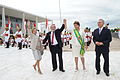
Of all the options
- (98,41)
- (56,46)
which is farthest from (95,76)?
(56,46)

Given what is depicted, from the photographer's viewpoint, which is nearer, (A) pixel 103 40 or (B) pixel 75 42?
(A) pixel 103 40

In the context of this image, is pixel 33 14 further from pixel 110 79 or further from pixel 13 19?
pixel 110 79

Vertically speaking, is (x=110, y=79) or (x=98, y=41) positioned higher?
(x=98, y=41)

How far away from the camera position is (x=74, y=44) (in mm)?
5586

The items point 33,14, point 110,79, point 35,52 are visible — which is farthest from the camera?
point 33,14

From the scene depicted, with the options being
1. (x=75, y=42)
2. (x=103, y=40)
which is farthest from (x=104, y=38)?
(x=75, y=42)

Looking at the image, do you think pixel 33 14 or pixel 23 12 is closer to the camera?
pixel 23 12

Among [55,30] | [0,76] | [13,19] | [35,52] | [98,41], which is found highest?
[13,19]

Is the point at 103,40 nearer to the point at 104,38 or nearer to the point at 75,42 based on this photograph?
the point at 104,38

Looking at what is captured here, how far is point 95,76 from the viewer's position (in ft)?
16.1

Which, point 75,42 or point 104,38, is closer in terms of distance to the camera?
point 104,38

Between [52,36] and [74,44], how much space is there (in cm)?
77

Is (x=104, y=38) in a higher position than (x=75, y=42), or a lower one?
higher

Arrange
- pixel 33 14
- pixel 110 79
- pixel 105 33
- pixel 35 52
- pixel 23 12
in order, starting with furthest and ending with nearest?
pixel 33 14
pixel 23 12
pixel 35 52
pixel 105 33
pixel 110 79
